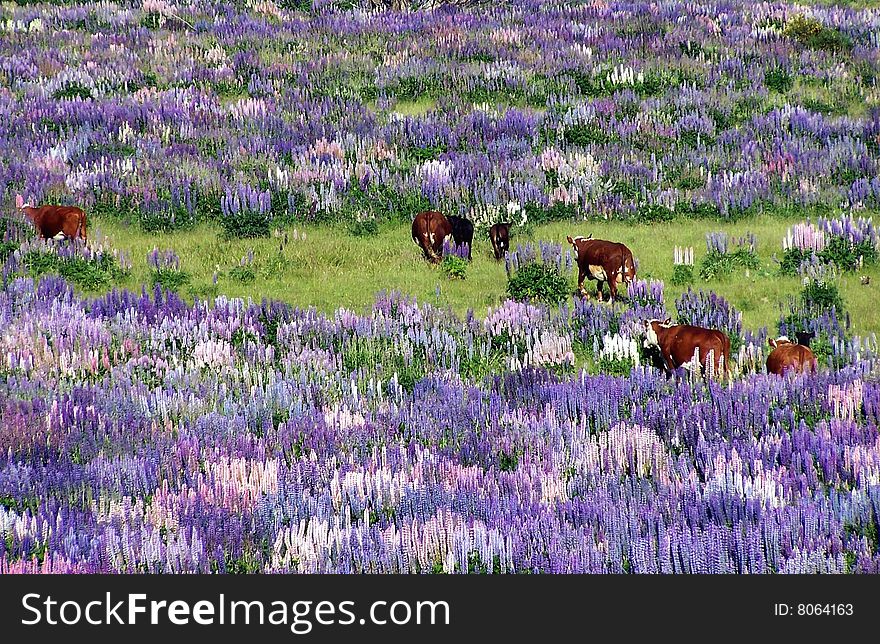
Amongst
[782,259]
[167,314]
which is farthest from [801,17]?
[167,314]

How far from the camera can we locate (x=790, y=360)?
31.3 ft

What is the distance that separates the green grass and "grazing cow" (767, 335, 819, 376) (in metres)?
2.36

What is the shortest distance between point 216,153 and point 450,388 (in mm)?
9751

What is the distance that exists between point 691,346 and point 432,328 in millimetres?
2531

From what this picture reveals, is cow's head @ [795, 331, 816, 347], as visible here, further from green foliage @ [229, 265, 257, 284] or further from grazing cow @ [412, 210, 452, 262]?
green foliage @ [229, 265, 257, 284]

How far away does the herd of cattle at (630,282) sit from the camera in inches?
378

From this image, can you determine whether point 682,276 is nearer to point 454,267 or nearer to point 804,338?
point 454,267

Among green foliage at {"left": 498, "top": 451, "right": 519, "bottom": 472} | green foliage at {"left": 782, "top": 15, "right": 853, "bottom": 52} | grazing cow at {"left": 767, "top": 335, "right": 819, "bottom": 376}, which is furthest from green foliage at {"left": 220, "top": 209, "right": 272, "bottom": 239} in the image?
green foliage at {"left": 782, "top": 15, "right": 853, "bottom": 52}

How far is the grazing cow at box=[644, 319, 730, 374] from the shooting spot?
379 inches

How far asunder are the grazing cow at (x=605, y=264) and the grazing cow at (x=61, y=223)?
6.05 metres

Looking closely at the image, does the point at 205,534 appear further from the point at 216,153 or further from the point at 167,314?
the point at 216,153

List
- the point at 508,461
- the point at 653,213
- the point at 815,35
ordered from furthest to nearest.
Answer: the point at 815,35 → the point at 653,213 → the point at 508,461

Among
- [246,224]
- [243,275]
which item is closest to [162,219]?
[246,224]

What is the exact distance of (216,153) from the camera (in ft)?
58.4
